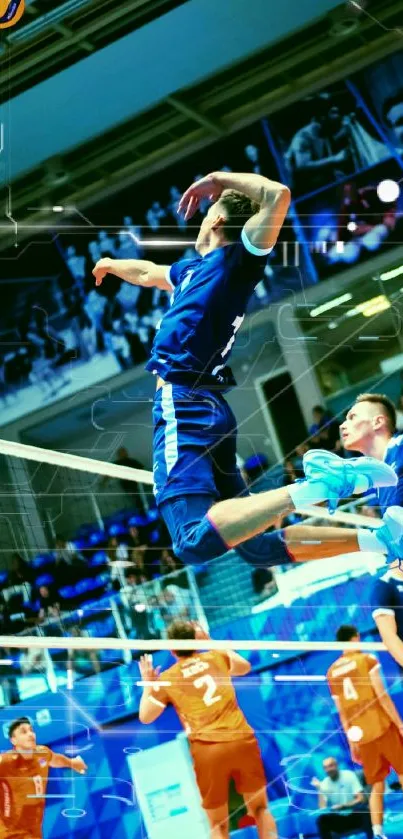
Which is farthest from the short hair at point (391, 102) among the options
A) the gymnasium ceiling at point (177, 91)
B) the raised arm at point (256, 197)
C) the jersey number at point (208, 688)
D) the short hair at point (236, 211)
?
the jersey number at point (208, 688)

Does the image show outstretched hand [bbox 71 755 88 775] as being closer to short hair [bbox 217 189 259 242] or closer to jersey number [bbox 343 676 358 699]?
jersey number [bbox 343 676 358 699]

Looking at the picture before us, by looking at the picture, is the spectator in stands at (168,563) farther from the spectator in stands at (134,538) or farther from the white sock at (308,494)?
the white sock at (308,494)

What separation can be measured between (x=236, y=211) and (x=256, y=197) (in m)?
0.05

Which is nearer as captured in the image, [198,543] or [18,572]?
[198,543]

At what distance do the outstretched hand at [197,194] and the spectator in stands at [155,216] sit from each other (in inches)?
2.0

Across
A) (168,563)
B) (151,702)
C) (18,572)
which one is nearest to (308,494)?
(168,563)

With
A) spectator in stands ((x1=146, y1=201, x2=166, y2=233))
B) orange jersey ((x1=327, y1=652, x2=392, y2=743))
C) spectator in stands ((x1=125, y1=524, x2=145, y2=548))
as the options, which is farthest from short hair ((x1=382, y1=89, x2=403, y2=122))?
orange jersey ((x1=327, y1=652, x2=392, y2=743))

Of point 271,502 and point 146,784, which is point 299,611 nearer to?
point 271,502

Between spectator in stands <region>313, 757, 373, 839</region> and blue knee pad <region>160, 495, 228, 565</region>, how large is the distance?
1.61 ft

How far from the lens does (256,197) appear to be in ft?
7.09

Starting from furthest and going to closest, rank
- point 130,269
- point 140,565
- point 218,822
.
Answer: point 130,269, point 140,565, point 218,822

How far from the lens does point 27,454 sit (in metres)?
2.23

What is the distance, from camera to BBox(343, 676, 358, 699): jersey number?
213 cm

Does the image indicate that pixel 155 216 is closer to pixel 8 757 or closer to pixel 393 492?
pixel 393 492
